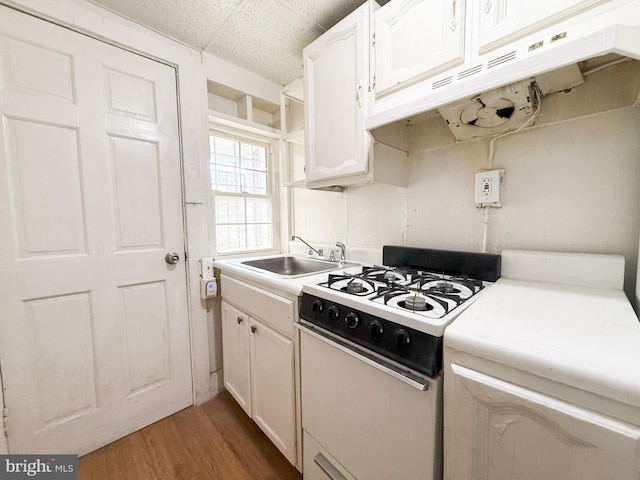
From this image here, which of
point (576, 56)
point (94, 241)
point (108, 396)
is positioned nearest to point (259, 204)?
point (94, 241)

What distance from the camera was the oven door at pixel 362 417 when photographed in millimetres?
687

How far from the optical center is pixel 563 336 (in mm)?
569

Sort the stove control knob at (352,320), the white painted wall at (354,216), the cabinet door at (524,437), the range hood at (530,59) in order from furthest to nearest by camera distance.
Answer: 1. the white painted wall at (354,216)
2. the stove control knob at (352,320)
3. the range hood at (530,59)
4. the cabinet door at (524,437)

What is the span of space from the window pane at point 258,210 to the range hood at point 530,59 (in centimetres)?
137

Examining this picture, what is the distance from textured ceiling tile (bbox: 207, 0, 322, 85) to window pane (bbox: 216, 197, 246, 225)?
99cm

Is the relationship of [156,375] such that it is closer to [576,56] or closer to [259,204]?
[259,204]

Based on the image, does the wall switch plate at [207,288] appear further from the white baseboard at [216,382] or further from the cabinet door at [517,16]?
the cabinet door at [517,16]

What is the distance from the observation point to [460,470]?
624 mm

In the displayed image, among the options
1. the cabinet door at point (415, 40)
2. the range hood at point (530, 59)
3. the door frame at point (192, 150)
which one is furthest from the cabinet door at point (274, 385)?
the cabinet door at point (415, 40)

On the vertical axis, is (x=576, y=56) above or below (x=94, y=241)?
above

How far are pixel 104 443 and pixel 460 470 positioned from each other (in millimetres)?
1811

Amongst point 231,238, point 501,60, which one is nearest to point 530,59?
point 501,60

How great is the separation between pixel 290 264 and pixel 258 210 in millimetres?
587

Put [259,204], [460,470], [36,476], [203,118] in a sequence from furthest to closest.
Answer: [259,204] < [203,118] < [36,476] < [460,470]
